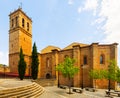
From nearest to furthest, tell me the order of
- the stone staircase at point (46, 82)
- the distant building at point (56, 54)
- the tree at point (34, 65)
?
the stone staircase at point (46, 82) < the distant building at point (56, 54) < the tree at point (34, 65)

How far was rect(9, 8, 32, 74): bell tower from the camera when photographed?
4088 cm

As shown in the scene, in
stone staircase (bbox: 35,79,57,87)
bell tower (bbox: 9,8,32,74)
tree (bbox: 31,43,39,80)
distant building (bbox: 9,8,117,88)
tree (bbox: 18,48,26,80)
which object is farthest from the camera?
bell tower (bbox: 9,8,32,74)

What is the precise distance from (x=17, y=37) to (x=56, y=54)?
1051 centimetres

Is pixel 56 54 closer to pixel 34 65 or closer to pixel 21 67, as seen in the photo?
pixel 34 65

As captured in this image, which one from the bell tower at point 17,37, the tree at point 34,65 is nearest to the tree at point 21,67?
the tree at point 34,65

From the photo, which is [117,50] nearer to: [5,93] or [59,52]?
[59,52]

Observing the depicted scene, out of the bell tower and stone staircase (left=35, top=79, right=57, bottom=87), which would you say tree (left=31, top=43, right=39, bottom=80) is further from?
stone staircase (left=35, top=79, right=57, bottom=87)

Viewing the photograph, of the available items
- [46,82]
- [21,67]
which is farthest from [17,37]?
[46,82]

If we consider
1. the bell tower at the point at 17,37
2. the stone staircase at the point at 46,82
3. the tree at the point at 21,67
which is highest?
the bell tower at the point at 17,37

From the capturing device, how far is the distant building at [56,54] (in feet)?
113

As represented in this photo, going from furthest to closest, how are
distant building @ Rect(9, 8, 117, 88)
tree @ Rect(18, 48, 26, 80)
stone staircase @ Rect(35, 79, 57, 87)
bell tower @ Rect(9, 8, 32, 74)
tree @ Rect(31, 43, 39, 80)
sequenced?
bell tower @ Rect(9, 8, 32, 74)
tree @ Rect(31, 43, 39, 80)
tree @ Rect(18, 48, 26, 80)
distant building @ Rect(9, 8, 117, 88)
stone staircase @ Rect(35, 79, 57, 87)

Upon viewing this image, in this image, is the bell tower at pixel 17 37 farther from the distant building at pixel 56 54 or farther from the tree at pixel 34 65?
the tree at pixel 34 65

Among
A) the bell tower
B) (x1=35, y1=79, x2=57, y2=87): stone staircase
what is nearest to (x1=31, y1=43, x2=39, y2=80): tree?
the bell tower

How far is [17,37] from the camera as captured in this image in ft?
135
